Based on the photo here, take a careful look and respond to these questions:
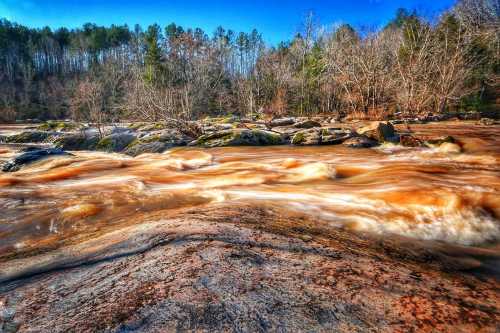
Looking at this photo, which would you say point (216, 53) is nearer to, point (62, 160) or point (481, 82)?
point (481, 82)

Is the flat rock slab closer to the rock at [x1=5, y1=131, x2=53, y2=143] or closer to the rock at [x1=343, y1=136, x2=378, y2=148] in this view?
the rock at [x1=343, y1=136, x2=378, y2=148]

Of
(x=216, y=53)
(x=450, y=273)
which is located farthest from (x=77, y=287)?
(x=216, y=53)

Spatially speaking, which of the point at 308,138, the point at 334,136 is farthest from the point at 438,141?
the point at 308,138

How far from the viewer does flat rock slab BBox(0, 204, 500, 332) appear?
5.15 feet

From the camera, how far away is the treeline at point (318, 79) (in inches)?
963

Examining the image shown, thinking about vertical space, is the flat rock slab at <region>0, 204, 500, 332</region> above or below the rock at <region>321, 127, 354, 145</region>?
below

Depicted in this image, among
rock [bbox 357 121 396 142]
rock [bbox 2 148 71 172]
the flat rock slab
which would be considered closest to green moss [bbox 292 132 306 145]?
rock [bbox 357 121 396 142]

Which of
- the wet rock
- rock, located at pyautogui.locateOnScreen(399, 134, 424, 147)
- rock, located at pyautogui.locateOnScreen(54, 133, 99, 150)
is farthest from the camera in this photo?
rock, located at pyautogui.locateOnScreen(54, 133, 99, 150)

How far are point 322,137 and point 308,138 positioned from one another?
49cm

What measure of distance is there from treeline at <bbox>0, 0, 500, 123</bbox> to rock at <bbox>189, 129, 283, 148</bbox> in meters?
3.01

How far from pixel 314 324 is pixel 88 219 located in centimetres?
361

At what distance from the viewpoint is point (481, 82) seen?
31.7m

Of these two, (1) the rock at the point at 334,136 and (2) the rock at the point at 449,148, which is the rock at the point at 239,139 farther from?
(2) the rock at the point at 449,148

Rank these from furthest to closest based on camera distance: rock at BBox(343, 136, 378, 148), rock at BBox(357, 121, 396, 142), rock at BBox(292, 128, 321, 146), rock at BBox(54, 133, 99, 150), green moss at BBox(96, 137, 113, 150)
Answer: rock at BBox(54, 133, 99, 150), green moss at BBox(96, 137, 113, 150), rock at BBox(292, 128, 321, 146), rock at BBox(357, 121, 396, 142), rock at BBox(343, 136, 378, 148)
